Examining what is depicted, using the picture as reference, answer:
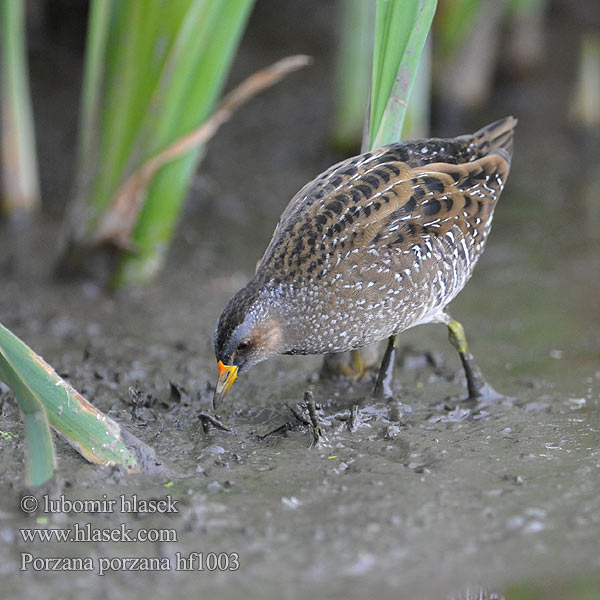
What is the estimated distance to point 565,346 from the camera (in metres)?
5.00

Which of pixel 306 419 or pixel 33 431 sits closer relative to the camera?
pixel 33 431

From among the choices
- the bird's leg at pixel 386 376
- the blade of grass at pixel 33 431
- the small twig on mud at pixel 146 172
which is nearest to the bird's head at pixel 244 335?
the bird's leg at pixel 386 376

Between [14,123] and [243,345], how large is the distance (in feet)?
9.78

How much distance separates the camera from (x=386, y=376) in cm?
414

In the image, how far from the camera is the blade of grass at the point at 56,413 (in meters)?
3.02

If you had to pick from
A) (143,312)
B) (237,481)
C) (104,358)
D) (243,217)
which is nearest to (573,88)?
(243,217)

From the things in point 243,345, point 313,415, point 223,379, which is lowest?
point 313,415

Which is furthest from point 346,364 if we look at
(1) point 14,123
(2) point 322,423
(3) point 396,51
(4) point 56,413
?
(1) point 14,123

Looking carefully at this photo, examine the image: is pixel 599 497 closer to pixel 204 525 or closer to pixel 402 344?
pixel 204 525

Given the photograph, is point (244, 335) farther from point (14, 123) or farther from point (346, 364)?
point (14, 123)

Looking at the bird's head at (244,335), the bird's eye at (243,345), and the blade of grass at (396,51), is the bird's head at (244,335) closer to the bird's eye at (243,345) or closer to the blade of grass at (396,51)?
the bird's eye at (243,345)

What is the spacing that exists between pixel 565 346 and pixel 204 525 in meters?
2.65

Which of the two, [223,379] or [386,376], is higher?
[223,379]

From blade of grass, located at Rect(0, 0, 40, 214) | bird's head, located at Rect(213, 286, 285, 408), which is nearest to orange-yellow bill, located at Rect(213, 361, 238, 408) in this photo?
bird's head, located at Rect(213, 286, 285, 408)
